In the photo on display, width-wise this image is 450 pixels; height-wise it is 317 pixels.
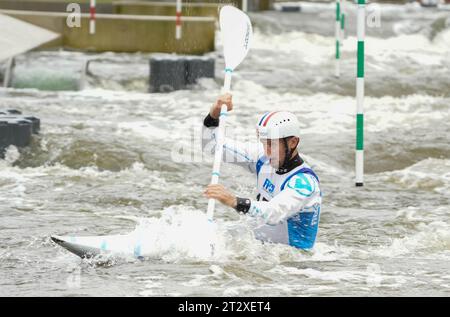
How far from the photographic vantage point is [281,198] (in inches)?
247

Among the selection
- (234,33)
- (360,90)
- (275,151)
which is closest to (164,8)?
(360,90)

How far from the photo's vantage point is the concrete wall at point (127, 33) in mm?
17062

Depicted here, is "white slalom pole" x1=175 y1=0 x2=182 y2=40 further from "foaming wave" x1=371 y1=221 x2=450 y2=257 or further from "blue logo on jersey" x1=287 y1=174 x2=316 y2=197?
"blue logo on jersey" x1=287 y1=174 x2=316 y2=197

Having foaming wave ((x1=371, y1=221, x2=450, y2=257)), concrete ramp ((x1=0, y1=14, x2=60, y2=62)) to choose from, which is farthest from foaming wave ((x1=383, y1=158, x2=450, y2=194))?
concrete ramp ((x1=0, y1=14, x2=60, y2=62))

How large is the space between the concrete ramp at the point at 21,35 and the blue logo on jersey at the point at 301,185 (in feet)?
36.4

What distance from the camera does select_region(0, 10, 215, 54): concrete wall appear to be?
1706cm

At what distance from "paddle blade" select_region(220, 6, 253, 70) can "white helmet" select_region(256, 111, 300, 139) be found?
779mm

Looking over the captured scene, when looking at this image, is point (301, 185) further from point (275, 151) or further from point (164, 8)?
point (164, 8)

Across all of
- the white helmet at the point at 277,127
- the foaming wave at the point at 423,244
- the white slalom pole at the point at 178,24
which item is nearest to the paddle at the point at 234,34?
the white helmet at the point at 277,127

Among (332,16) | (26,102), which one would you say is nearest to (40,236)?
(26,102)

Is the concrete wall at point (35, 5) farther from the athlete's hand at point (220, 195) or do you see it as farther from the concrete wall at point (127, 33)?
the athlete's hand at point (220, 195)

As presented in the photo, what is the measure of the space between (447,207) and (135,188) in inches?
95.9

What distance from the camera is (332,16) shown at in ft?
93.1

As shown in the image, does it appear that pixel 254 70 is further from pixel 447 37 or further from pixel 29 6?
pixel 447 37
